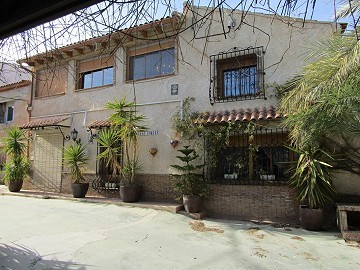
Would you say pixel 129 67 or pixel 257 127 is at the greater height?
pixel 129 67

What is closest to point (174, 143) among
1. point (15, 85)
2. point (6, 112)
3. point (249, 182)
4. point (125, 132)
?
point (125, 132)

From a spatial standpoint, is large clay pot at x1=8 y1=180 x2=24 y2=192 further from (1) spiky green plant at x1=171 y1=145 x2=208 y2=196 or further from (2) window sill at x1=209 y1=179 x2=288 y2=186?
(2) window sill at x1=209 y1=179 x2=288 y2=186

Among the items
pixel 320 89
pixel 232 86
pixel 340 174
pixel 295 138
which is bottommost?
pixel 340 174

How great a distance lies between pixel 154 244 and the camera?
254 inches

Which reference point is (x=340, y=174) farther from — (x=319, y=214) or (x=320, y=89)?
(x=320, y=89)

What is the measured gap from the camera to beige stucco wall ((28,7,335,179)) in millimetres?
9812

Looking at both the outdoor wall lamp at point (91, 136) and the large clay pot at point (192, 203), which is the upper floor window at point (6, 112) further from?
the large clay pot at point (192, 203)

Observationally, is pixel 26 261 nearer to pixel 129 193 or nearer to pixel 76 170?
pixel 129 193

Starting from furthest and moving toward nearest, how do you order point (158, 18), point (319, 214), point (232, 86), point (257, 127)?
point (232, 86), point (257, 127), point (319, 214), point (158, 18)

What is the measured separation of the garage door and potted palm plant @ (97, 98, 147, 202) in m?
3.91

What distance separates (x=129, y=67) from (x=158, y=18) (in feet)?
36.2

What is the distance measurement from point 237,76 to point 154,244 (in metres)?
6.87

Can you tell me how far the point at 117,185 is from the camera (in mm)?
12359

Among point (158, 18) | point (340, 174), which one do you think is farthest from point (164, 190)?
point (158, 18)
